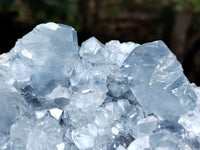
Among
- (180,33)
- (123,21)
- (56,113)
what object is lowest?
(123,21)

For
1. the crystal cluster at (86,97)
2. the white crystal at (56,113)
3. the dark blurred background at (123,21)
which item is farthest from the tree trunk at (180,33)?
the white crystal at (56,113)

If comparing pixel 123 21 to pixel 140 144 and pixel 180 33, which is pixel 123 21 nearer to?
pixel 180 33

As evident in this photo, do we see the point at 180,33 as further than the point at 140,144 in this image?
Yes

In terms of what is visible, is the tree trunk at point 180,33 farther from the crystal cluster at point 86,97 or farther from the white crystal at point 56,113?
the white crystal at point 56,113

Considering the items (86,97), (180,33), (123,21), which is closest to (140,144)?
(86,97)

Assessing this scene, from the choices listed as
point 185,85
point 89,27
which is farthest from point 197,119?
point 89,27

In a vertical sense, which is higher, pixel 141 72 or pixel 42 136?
pixel 141 72

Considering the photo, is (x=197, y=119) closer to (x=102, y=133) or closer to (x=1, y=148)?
(x=102, y=133)
